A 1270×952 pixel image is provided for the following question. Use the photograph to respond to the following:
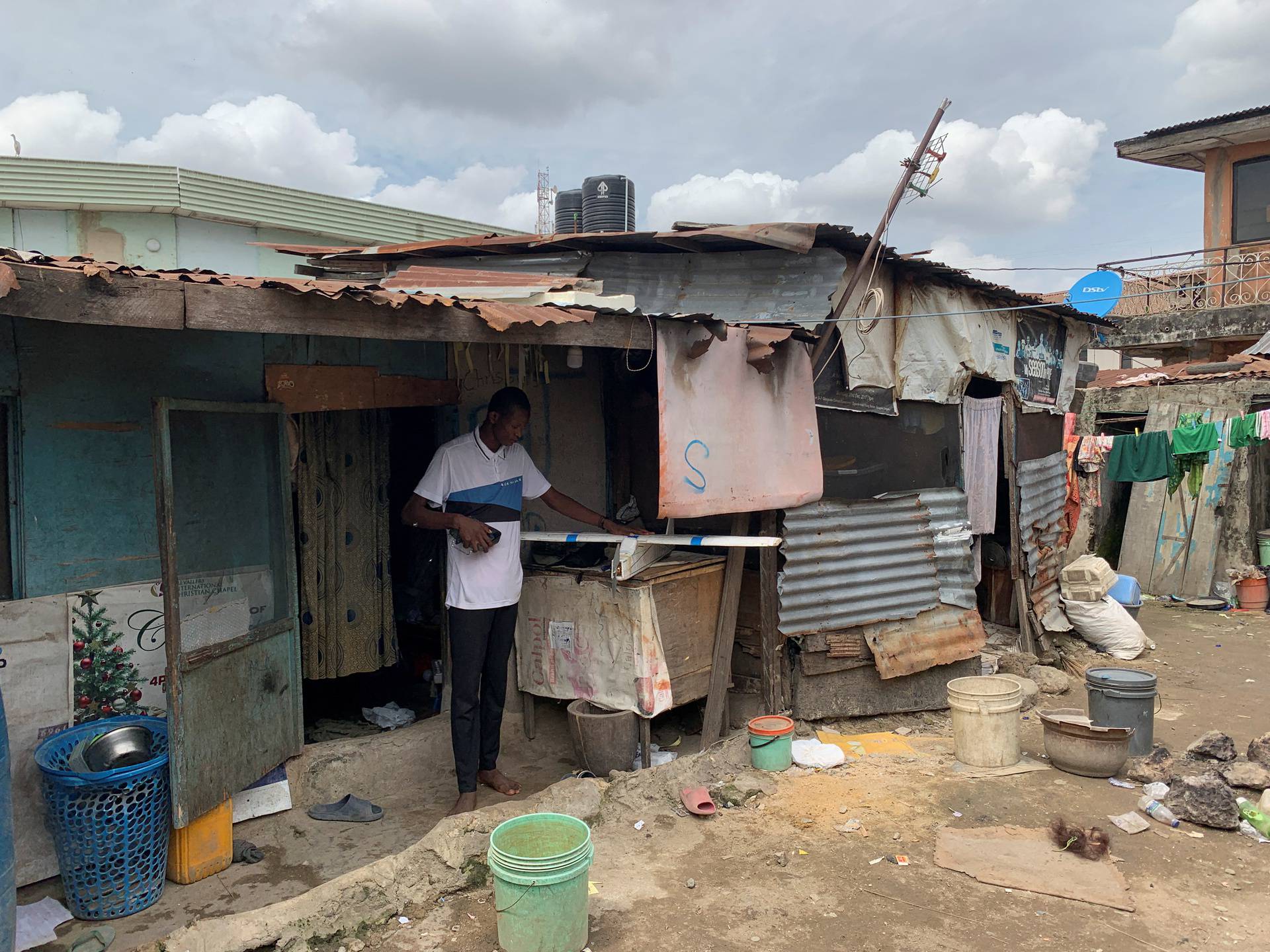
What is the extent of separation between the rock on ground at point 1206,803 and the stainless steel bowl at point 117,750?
5402mm

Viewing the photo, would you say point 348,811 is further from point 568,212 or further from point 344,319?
point 568,212

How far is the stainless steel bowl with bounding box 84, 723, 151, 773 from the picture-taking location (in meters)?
4.06

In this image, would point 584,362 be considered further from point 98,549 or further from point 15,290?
point 15,290

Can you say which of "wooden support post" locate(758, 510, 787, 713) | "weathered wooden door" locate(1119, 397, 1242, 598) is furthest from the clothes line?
"weathered wooden door" locate(1119, 397, 1242, 598)

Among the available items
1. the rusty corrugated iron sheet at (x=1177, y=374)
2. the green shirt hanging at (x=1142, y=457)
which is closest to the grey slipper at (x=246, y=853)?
the rusty corrugated iron sheet at (x=1177, y=374)

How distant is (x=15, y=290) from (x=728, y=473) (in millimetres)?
3774

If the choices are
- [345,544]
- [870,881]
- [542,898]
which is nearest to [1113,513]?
[870,881]

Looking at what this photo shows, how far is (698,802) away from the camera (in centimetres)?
483

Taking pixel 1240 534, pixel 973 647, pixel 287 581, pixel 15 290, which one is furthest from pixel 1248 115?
pixel 15 290

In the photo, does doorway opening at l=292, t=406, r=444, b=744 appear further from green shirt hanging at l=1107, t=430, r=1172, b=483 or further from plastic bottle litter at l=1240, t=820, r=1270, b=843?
green shirt hanging at l=1107, t=430, r=1172, b=483

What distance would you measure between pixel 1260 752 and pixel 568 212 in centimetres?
725

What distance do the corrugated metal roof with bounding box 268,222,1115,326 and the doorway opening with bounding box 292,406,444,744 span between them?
1187 millimetres

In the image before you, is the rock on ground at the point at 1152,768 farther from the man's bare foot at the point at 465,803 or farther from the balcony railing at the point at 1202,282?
the balcony railing at the point at 1202,282

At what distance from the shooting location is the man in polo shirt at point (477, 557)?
16.5ft
